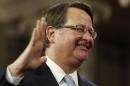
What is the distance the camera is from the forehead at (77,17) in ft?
15.8

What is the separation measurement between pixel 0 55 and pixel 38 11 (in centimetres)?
199

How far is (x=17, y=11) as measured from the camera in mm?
16094

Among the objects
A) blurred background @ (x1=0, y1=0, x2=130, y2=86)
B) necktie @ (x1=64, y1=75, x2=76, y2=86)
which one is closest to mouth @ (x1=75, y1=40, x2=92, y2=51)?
necktie @ (x1=64, y1=75, x2=76, y2=86)

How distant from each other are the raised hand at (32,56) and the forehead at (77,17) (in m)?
0.67

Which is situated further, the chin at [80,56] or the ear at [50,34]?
the ear at [50,34]

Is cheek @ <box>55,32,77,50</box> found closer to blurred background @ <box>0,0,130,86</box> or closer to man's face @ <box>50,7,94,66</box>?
man's face @ <box>50,7,94,66</box>

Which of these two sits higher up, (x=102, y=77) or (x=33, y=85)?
(x=33, y=85)

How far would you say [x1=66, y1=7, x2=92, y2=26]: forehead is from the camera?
15.8 ft

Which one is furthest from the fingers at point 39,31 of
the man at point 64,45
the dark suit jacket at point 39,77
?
the dark suit jacket at point 39,77

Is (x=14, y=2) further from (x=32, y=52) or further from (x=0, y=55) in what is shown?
(x=32, y=52)

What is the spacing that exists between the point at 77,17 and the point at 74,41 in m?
0.19

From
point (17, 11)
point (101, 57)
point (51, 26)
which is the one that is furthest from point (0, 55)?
point (51, 26)

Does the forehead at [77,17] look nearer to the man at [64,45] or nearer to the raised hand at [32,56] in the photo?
the man at [64,45]

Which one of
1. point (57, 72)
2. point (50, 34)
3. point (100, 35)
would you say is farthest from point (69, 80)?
point (100, 35)
